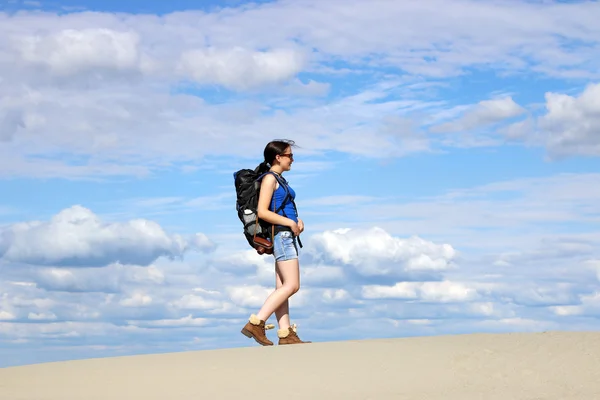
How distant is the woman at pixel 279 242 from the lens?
947 cm

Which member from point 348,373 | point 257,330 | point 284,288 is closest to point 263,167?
point 284,288

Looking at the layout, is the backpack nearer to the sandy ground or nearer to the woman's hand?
the woman's hand

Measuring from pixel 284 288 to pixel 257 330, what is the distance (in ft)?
1.94

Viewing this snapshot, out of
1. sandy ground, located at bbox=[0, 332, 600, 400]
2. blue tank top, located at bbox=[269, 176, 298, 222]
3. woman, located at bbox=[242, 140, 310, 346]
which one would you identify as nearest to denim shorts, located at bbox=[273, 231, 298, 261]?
woman, located at bbox=[242, 140, 310, 346]

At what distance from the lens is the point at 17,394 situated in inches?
297

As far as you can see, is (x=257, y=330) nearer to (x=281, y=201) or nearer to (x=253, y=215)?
(x=253, y=215)

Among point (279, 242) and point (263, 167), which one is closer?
point (279, 242)

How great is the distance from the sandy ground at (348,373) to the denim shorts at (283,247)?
3.65 ft

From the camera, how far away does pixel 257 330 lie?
955 cm

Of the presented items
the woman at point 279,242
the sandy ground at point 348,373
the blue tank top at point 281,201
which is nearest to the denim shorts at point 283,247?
the woman at point 279,242

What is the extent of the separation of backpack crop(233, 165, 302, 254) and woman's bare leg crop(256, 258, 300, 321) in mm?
303

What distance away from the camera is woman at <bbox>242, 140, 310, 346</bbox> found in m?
9.47

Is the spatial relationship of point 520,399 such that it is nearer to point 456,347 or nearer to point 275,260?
point 456,347

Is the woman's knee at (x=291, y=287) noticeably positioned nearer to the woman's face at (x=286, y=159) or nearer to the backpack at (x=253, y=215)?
the backpack at (x=253, y=215)
